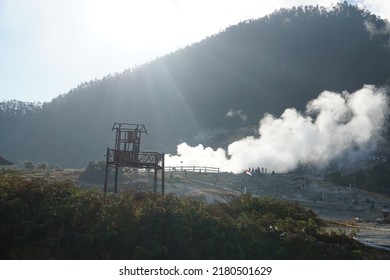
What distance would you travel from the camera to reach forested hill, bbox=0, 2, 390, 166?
4247 inches

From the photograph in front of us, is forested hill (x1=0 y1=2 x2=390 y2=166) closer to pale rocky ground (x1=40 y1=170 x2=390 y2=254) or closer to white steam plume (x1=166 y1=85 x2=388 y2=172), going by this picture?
white steam plume (x1=166 y1=85 x2=388 y2=172)

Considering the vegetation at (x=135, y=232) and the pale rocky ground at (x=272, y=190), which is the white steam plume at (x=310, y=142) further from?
the vegetation at (x=135, y=232)

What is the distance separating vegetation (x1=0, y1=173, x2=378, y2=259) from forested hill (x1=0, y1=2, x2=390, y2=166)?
80002 mm

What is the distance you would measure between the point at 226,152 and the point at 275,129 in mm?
10629

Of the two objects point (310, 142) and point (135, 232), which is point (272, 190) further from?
point (310, 142)

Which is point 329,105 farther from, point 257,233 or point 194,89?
point 257,233

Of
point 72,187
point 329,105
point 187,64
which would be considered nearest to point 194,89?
point 187,64

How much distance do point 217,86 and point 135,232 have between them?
11180cm

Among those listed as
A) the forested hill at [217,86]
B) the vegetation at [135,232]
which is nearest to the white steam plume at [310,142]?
the forested hill at [217,86]

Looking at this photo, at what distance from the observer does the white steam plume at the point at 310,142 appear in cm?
6912

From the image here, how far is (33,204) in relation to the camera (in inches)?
559

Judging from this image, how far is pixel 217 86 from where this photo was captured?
123 m

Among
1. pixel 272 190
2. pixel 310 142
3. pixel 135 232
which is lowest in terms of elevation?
pixel 135 232

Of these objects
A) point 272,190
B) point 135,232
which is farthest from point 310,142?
point 135,232
